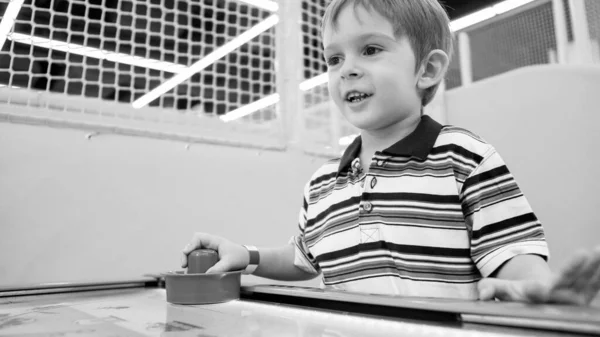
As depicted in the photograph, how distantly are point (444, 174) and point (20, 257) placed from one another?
636 millimetres

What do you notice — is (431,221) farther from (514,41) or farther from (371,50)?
(514,41)

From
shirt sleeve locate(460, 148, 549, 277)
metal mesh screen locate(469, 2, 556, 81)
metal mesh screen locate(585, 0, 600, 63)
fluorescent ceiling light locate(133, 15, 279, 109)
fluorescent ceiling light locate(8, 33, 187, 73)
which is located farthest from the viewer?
metal mesh screen locate(469, 2, 556, 81)

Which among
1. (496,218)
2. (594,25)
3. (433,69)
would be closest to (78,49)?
(433,69)

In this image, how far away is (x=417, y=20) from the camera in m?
0.60

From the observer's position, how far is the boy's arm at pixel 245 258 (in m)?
0.57

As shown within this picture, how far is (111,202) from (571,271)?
701 millimetres

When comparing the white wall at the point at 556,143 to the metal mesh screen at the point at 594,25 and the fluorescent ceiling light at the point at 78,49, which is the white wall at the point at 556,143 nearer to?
the metal mesh screen at the point at 594,25

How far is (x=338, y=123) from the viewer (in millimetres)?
1229

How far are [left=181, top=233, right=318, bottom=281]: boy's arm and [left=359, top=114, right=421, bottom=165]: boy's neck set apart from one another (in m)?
0.21

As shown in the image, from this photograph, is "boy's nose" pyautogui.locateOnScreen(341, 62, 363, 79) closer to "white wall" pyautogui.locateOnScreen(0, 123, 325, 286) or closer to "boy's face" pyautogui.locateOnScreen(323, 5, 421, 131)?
"boy's face" pyautogui.locateOnScreen(323, 5, 421, 131)

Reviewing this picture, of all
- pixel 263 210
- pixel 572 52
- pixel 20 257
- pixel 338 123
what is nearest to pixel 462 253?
pixel 263 210

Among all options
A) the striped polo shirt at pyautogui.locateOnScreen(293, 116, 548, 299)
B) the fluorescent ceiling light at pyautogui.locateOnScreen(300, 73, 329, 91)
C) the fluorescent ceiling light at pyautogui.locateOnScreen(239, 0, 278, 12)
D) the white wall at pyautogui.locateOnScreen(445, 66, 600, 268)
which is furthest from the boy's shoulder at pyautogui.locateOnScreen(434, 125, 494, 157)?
the fluorescent ceiling light at pyautogui.locateOnScreen(239, 0, 278, 12)

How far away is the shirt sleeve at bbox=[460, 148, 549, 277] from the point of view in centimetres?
47

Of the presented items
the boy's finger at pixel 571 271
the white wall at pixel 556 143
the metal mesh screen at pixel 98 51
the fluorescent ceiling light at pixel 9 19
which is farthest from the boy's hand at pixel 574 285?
the fluorescent ceiling light at pixel 9 19
